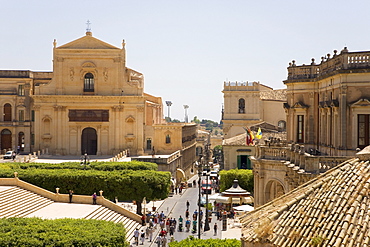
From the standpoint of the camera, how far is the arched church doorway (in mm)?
73812

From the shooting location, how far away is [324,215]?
1130cm

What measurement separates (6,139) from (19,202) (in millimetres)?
42025

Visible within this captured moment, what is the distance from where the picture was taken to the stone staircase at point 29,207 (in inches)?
1411

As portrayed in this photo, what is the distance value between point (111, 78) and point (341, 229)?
63.8 m

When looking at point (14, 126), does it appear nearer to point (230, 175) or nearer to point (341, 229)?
point (230, 175)

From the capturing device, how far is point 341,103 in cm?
2555

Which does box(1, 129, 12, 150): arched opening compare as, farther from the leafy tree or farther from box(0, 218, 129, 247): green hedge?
box(0, 218, 129, 247): green hedge

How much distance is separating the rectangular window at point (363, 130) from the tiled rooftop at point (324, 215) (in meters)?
12.8

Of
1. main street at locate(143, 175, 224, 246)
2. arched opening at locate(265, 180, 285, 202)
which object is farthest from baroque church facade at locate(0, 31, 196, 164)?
arched opening at locate(265, 180, 285, 202)

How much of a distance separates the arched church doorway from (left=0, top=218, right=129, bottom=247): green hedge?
46.5 m

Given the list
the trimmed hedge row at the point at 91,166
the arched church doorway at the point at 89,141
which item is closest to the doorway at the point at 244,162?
the trimmed hedge row at the point at 91,166

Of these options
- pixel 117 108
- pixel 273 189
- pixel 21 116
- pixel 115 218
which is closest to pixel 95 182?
pixel 115 218

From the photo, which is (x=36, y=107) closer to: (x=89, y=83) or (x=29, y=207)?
(x=89, y=83)

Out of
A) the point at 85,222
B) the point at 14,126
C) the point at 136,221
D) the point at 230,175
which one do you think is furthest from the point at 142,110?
the point at 85,222
